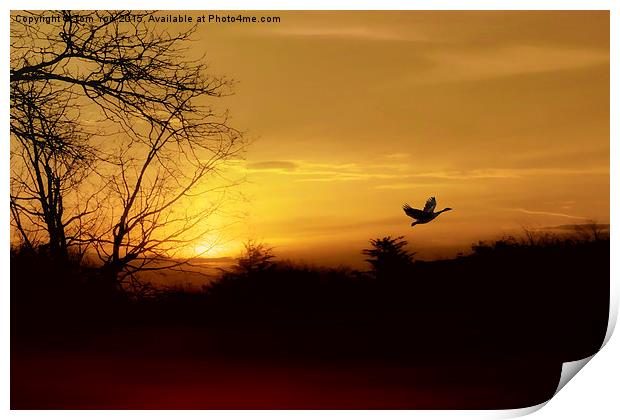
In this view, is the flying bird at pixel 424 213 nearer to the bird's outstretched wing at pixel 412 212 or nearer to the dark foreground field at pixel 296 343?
the bird's outstretched wing at pixel 412 212

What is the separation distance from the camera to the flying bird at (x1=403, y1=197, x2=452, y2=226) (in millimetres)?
4473

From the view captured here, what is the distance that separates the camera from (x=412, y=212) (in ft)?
14.7

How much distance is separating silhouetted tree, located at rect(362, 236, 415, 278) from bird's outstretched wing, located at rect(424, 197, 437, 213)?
0.51 ft

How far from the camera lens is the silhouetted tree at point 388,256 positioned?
4484 mm

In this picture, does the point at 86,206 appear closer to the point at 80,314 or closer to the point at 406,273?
the point at 80,314

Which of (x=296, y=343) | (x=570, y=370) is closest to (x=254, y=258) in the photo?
(x=296, y=343)

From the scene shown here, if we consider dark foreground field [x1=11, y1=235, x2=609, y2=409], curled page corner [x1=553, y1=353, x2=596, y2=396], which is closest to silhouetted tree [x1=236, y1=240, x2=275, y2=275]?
dark foreground field [x1=11, y1=235, x2=609, y2=409]

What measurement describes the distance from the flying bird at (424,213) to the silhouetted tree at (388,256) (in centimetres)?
10

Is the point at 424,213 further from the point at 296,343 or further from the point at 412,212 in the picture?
the point at 296,343

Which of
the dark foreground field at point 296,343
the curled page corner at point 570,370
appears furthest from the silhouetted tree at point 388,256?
the curled page corner at point 570,370

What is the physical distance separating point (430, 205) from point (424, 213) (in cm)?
4

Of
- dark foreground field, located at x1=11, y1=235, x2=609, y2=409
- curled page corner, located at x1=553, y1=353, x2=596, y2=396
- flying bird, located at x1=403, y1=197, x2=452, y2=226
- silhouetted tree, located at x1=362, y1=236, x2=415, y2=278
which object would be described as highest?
flying bird, located at x1=403, y1=197, x2=452, y2=226

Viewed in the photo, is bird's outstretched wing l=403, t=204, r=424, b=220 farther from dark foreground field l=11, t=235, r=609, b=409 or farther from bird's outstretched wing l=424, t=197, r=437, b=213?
dark foreground field l=11, t=235, r=609, b=409

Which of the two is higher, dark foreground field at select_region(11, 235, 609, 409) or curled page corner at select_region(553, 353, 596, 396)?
dark foreground field at select_region(11, 235, 609, 409)
